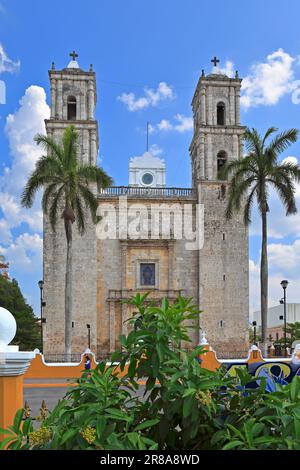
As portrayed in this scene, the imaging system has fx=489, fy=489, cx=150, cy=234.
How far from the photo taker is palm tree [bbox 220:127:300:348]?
Result: 20.3m

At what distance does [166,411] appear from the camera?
109 inches

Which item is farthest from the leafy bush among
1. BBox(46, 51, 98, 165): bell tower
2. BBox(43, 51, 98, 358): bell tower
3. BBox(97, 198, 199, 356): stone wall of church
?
BBox(46, 51, 98, 165): bell tower

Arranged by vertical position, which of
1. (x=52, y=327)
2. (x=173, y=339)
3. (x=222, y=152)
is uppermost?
(x=222, y=152)

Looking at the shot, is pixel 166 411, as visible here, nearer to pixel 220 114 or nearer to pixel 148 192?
pixel 148 192

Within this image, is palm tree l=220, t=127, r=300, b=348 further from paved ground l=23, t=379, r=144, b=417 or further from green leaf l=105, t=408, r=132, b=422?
green leaf l=105, t=408, r=132, b=422

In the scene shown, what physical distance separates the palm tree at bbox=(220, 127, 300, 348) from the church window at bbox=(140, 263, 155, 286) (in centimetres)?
861

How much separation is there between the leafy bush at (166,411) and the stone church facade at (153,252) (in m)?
24.0

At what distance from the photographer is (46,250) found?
26.6 meters

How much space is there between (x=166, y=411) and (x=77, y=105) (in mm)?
27917

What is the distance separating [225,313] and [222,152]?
9.58 metres

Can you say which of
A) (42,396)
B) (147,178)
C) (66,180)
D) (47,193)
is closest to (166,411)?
(42,396)

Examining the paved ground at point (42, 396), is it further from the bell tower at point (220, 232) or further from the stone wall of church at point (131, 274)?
the bell tower at point (220, 232)
